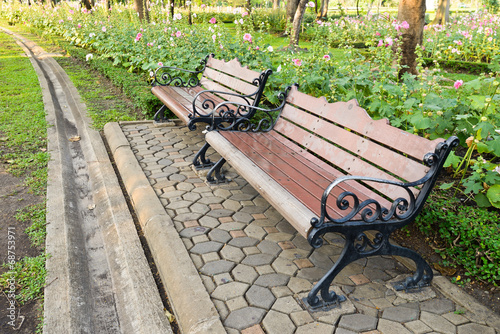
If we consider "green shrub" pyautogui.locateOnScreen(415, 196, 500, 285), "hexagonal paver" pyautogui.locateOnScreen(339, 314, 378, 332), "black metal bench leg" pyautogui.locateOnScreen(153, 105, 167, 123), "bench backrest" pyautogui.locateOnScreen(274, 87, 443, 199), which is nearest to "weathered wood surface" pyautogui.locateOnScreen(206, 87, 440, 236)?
"bench backrest" pyautogui.locateOnScreen(274, 87, 443, 199)

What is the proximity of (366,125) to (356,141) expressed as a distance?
0.14 metres

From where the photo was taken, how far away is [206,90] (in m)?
4.16

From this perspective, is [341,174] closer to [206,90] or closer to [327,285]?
[327,285]

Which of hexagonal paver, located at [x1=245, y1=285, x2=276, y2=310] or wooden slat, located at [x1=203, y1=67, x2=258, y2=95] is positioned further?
wooden slat, located at [x1=203, y1=67, x2=258, y2=95]

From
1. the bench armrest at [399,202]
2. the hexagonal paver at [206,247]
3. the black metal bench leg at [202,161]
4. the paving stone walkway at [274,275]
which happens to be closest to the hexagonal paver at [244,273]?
the paving stone walkway at [274,275]

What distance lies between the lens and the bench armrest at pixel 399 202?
221 centimetres

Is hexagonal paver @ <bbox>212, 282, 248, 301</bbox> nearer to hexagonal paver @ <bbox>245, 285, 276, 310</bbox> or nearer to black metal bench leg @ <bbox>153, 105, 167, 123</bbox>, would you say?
hexagonal paver @ <bbox>245, 285, 276, 310</bbox>

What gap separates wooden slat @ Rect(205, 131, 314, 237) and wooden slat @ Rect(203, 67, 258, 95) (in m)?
1.07

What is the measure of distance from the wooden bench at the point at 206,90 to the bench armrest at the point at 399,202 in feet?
6.57

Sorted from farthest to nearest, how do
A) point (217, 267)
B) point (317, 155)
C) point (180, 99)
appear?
point (180, 99)
point (317, 155)
point (217, 267)

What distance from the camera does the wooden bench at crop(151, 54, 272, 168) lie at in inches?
171

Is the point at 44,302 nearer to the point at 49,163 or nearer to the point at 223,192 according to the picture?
the point at 223,192

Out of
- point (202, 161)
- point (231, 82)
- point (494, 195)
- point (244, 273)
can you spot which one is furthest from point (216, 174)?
point (494, 195)

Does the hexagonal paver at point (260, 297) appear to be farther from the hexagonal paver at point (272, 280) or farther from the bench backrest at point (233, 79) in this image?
the bench backrest at point (233, 79)
